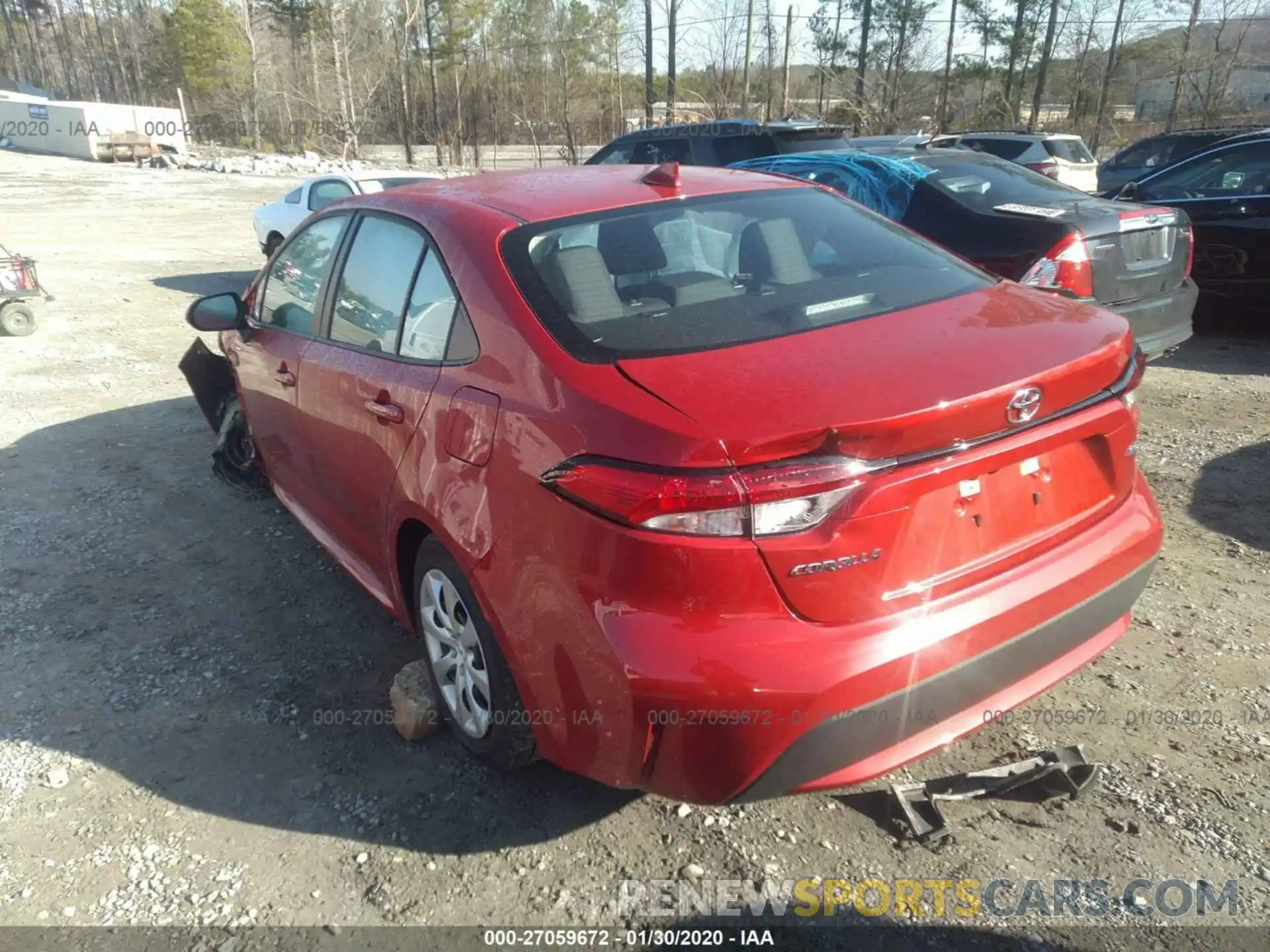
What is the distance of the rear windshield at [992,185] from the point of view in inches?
240

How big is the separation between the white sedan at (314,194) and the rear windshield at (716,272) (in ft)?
29.2

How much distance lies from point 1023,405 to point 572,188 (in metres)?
1.59

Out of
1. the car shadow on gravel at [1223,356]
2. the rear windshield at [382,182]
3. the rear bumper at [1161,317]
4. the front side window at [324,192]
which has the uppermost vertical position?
the rear windshield at [382,182]

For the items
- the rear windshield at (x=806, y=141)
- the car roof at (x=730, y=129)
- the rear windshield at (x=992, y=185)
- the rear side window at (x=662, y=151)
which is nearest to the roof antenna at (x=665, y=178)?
the rear windshield at (x=992, y=185)

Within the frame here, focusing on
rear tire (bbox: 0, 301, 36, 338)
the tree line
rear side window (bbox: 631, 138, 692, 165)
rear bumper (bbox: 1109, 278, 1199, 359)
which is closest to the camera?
rear bumper (bbox: 1109, 278, 1199, 359)

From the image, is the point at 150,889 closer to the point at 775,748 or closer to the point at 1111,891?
the point at 775,748

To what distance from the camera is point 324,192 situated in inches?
455

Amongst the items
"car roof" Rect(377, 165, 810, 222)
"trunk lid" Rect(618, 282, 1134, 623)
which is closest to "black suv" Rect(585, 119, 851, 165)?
"car roof" Rect(377, 165, 810, 222)

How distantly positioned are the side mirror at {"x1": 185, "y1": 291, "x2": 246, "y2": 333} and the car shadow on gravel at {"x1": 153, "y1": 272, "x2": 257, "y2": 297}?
24.4 feet

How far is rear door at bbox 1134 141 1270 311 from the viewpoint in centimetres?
704

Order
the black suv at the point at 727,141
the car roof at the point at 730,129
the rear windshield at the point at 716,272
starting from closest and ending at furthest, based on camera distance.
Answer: the rear windshield at the point at 716,272
the black suv at the point at 727,141
the car roof at the point at 730,129

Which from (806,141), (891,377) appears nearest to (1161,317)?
(891,377)

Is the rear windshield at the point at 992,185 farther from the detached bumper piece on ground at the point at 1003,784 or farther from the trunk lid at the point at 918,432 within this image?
the detached bumper piece on ground at the point at 1003,784

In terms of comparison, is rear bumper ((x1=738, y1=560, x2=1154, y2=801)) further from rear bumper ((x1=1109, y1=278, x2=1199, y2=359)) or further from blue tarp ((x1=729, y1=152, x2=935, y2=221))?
blue tarp ((x1=729, y1=152, x2=935, y2=221))
